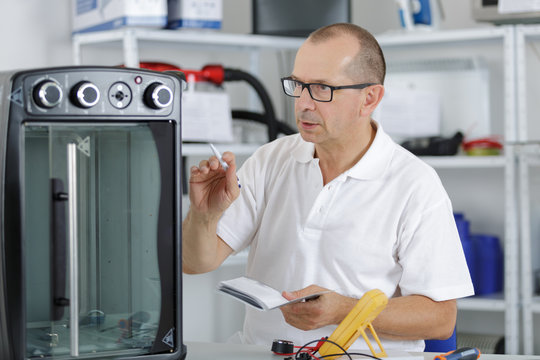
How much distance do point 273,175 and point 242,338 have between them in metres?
0.37

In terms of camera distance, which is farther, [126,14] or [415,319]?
[126,14]

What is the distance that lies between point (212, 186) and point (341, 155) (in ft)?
1.11

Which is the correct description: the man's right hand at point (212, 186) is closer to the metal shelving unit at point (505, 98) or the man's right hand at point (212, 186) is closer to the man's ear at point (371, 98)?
the man's ear at point (371, 98)

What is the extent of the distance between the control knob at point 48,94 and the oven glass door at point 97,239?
0.03 m

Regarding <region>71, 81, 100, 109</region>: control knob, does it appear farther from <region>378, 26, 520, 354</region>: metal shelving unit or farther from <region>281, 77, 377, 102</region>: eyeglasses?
<region>378, 26, 520, 354</region>: metal shelving unit

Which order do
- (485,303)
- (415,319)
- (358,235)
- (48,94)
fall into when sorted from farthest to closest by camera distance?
(485,303) → (358,235) → (415,319) → (48,94)

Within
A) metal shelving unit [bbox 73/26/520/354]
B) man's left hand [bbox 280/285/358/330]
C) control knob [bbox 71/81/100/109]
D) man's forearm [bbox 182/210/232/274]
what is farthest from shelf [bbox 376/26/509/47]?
control knob [bbox 71/81/100/109]

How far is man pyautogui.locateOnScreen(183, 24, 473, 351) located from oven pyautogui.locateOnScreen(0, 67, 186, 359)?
30 centimetres

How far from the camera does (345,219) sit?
1559 millimetres

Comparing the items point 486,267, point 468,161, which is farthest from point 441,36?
point 486,267

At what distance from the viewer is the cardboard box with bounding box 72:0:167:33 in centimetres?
242

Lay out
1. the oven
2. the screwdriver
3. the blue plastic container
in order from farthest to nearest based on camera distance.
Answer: the blue plastic container → the screwdriver → the oven

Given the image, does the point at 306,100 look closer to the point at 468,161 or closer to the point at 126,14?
the point at 126,14

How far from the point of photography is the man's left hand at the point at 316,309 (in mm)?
1256
